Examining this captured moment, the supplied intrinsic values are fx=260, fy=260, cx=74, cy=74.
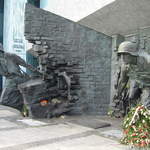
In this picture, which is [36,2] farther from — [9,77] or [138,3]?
[138,3]

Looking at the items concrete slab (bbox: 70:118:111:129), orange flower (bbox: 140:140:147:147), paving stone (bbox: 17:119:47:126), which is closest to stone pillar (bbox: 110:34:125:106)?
concrete slab (bbox: 70:118:111:129)

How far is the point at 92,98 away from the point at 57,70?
4.68ft

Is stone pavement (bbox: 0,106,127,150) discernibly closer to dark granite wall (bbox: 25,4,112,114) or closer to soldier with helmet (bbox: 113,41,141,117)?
soldier with helmet (bbox: 113,41,141,117)

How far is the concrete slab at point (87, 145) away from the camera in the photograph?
4.59 meters

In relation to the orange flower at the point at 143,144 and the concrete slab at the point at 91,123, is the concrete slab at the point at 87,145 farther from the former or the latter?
the concrete slab at the point at 91,123

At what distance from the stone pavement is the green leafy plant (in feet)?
1.52

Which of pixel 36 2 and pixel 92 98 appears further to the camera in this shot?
pixel 36 2

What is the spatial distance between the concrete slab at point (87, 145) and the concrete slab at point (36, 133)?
0.49 meters

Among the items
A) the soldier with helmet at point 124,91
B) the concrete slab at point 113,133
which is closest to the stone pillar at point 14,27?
the soldier with helmet at point 124,91

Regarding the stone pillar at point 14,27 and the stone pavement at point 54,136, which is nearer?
the stone pavement at point 54,136

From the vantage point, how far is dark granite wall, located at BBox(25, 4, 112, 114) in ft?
25.8

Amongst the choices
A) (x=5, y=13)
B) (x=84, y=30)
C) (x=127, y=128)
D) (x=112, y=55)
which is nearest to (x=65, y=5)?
(x=84, y=30)

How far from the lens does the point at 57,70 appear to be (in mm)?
8055

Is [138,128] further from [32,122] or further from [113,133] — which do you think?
[32,122]
